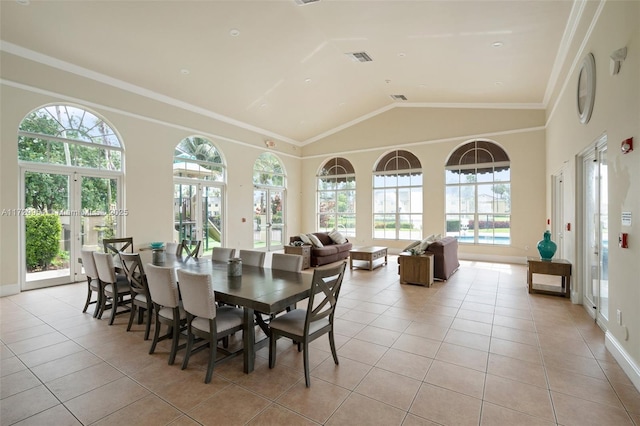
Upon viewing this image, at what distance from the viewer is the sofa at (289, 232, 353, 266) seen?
7.32 meters

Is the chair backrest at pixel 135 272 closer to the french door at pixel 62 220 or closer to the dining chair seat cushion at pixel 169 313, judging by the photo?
the dining chair seat cushion at pixel 169 313

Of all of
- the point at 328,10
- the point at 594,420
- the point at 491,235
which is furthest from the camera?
the point at 491,235

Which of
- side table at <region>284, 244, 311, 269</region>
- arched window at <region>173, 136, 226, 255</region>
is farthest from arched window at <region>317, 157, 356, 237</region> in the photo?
arched window at <region>173, 136, 226, 255</region>

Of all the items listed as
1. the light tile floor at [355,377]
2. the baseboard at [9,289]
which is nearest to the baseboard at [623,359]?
the light tile floor at [355,377]

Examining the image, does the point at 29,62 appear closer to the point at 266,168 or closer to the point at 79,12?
the point at 79,12

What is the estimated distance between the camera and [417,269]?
5.49 metres

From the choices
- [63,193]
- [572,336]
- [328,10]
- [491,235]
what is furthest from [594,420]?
[63,193]

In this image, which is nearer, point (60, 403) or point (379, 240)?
point (60, 403)

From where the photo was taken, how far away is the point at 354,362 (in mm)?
2746

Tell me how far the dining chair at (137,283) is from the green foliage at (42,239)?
10.2 ft

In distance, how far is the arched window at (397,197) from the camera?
9.28 meters

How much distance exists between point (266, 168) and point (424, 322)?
287 inches

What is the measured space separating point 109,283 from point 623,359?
5295 mm

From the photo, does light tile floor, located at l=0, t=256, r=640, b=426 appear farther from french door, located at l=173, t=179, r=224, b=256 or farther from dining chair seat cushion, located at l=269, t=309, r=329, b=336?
french door, located at l=173, t=179, r=224, b=256
